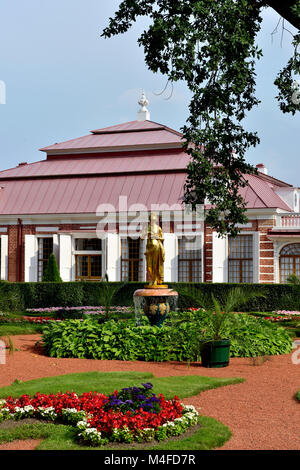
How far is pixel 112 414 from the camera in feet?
23.1

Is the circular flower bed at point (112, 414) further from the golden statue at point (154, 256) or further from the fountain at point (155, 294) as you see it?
the golden statue at point (154, 256)

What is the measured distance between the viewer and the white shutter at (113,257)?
29109 mm

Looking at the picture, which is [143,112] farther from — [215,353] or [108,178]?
[215,353]

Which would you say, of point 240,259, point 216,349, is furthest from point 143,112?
point 216,349

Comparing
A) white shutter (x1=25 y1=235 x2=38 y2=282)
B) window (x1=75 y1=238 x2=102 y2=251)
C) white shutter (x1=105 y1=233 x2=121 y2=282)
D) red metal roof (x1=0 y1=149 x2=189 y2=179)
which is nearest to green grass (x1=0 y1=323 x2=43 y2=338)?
white shutter (x1=105 y1=233 x2=121 y2=282)

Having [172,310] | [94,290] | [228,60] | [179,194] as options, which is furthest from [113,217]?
[228,60]

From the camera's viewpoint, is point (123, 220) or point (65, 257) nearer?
point (65, 257)

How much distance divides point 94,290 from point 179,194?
6.79 m

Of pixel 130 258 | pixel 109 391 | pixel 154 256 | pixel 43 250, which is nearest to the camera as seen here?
pixel 109 391

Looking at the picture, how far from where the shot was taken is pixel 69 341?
1298 cm

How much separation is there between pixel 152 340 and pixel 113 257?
54.7 ft

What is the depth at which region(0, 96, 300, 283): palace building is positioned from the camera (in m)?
28.0

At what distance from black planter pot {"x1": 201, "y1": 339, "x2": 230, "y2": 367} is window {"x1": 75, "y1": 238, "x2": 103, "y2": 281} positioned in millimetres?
18873

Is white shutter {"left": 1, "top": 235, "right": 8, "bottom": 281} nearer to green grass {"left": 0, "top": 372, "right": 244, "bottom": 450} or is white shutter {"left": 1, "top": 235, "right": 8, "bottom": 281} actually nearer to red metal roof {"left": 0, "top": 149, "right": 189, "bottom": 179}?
red metal roof {"left": 0, "top": 149, "right": 189, "bottom": 179}
